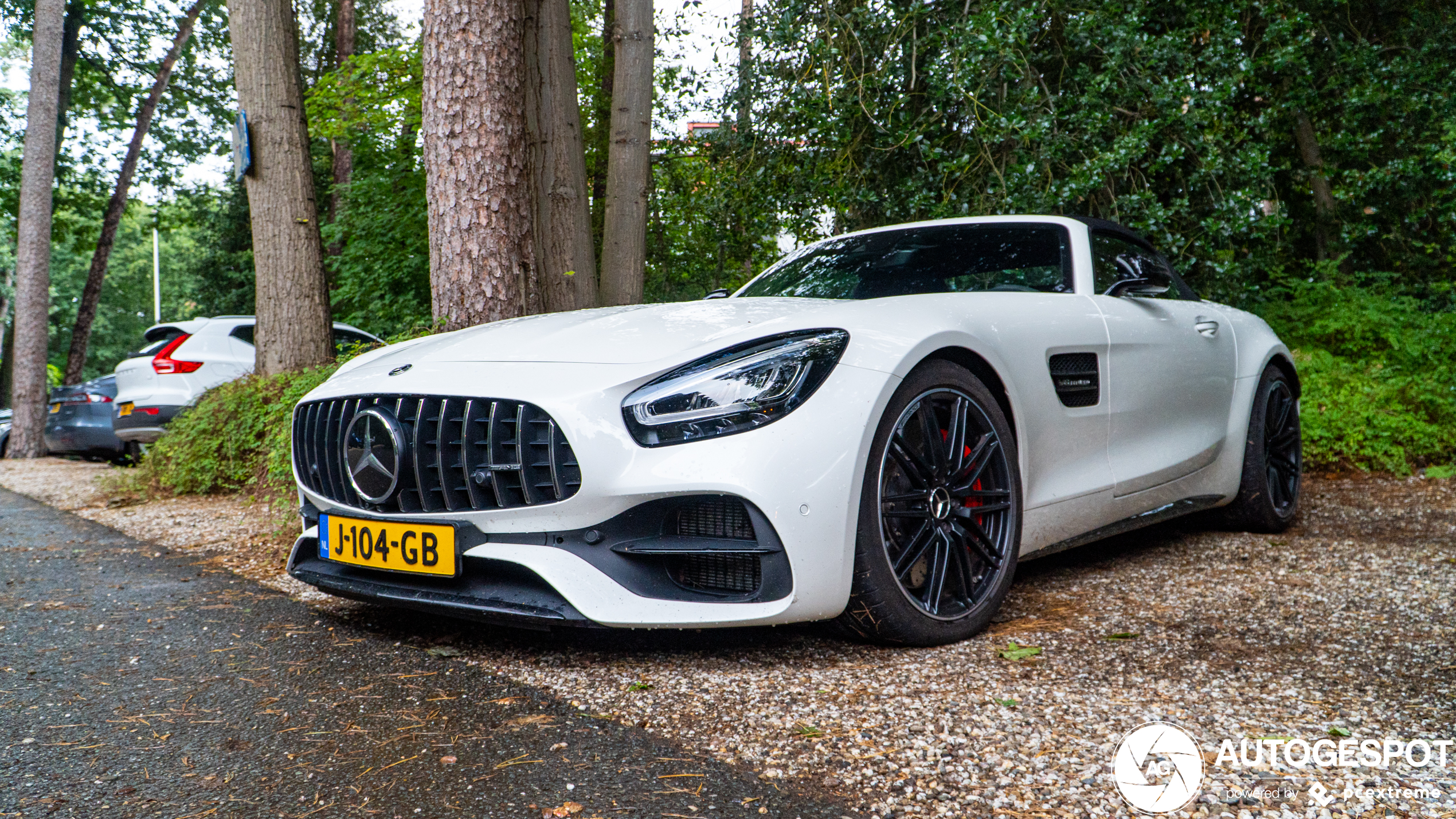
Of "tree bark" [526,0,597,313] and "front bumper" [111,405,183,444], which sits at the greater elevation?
"tree bark" [526,0,597,313]

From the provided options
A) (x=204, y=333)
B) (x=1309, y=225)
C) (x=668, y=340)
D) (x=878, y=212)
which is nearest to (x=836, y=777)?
(x=668, y=340)

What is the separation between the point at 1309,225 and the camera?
9875mm

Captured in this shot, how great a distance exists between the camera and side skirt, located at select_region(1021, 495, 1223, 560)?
10.6 ft

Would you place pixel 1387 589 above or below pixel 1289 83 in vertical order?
below

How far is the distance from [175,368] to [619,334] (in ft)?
24.4

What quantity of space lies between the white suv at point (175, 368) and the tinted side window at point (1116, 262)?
6.41 m

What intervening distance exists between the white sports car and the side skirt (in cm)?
2

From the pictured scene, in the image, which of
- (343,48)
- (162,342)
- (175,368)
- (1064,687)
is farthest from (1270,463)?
(343,48)

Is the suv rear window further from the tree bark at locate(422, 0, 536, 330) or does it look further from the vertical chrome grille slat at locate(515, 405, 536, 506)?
the vertical chrome grille slat at locate(515, 405, 536, 506)

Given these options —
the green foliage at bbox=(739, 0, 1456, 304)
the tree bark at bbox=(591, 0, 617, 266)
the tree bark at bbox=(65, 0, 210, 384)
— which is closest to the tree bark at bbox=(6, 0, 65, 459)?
the tree bark at bbox=(65, 0, 210, 384)

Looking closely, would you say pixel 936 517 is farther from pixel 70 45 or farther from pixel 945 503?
pixel 70 45

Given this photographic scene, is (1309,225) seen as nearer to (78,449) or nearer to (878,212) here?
(878,212)

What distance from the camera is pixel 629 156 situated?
8234mm

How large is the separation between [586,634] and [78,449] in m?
10.3
